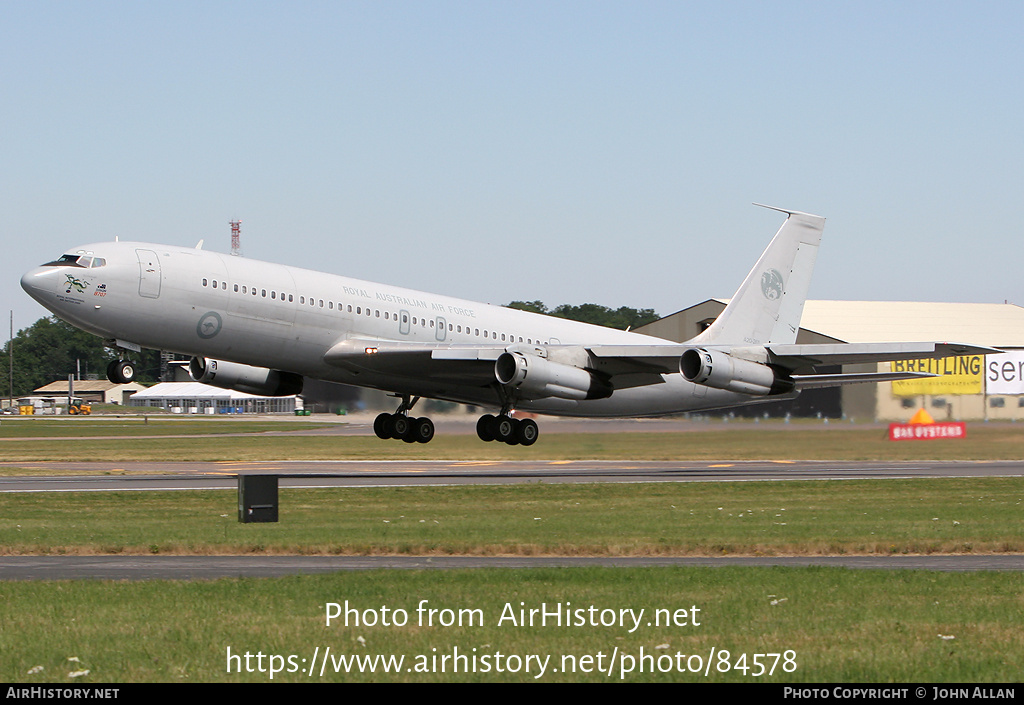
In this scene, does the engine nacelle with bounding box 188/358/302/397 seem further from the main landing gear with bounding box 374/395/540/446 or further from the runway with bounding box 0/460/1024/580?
the main landing gear with bounding box 374/395/540/446

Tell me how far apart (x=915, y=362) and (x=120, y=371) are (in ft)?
152

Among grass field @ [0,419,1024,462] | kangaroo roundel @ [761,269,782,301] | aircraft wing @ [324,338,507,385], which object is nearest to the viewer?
aircraft wing @ [324,338,507,385]

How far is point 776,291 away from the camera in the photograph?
165 ft

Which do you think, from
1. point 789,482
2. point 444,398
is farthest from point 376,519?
point 789,482

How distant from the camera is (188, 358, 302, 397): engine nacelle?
40.5 m

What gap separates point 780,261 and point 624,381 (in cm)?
1055

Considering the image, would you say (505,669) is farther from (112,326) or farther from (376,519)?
(112,326)

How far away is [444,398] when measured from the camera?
42562 millimetres

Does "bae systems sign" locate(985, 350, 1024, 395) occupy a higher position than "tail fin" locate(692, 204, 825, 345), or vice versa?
"tail fin" locate(692, 204, 825, 345)

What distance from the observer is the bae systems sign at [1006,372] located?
67.8 m

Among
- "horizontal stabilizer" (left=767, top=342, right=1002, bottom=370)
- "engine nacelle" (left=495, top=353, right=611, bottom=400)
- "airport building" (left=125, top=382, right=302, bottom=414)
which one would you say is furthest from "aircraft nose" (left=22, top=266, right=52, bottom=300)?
"airport building" (left=125, top=382, right=302, bottom=414)

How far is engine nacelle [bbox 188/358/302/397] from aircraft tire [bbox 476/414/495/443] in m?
6.37

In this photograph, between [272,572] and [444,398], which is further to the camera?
[444,398]

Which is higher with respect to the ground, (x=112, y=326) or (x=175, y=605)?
(x=112, y=326)
